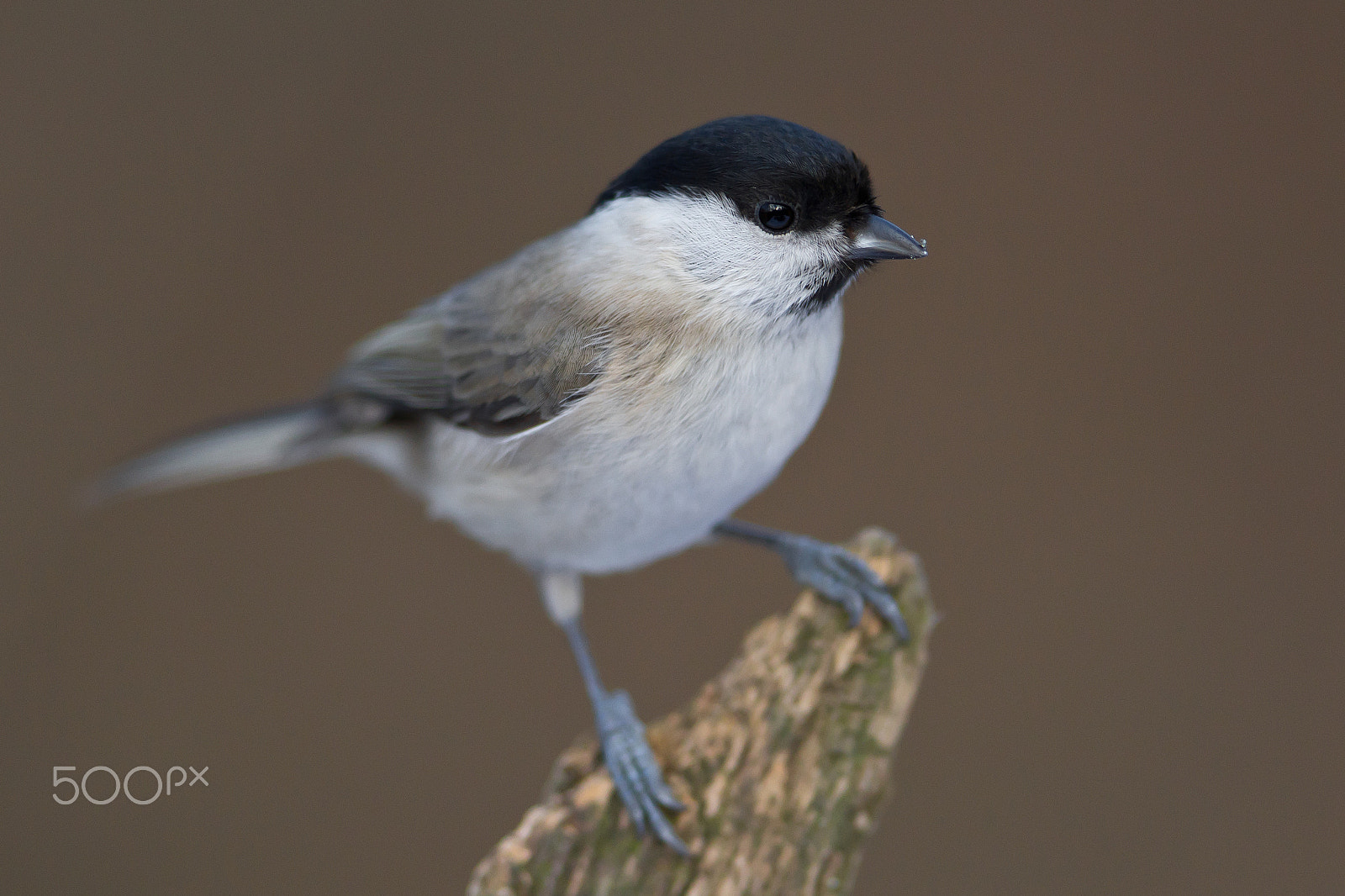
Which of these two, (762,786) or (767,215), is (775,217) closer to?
(767,215)

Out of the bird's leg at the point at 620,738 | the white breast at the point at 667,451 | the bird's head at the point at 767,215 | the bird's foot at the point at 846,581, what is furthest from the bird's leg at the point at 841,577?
the bird's head at the point at 767,215

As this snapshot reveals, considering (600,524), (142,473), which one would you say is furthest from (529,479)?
(142,473)

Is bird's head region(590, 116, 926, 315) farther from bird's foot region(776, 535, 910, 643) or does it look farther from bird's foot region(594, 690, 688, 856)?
bird's foot region(594, 690, 688, 856)

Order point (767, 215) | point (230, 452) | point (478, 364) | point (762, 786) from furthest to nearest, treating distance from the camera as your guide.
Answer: point (230, 452) → point (478, 364) → point (762, 786) → point (767, 215)

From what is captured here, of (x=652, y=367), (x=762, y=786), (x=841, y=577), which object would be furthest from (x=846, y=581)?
(x=652, y=367)

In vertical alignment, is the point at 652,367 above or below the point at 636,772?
above

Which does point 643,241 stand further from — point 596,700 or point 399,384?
point 596,700

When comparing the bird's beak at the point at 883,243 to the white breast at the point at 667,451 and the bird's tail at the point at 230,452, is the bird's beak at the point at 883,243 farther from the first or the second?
the bird's tail at the point at 230,452
